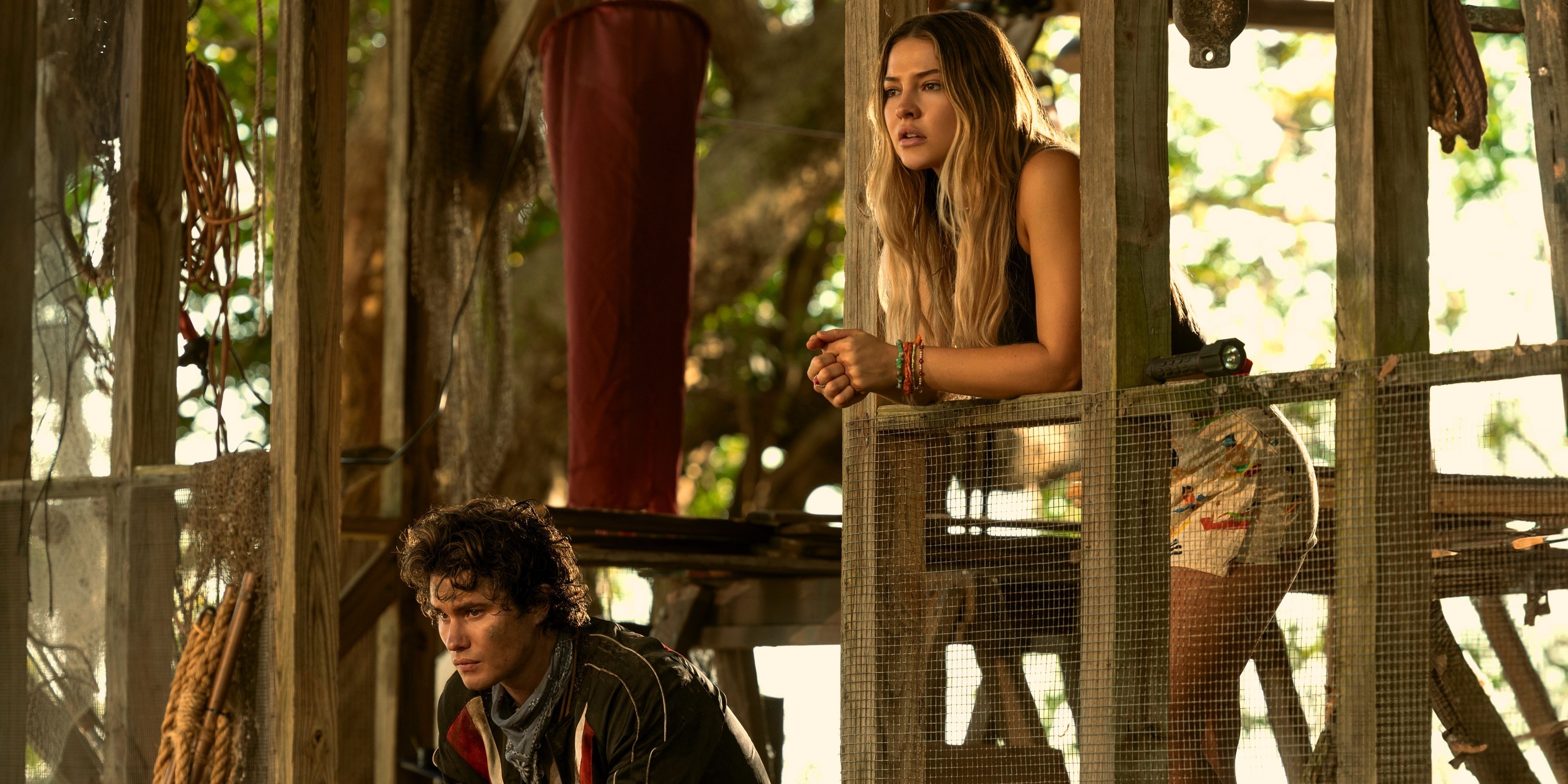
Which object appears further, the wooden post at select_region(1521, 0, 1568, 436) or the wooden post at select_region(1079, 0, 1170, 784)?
the wooden post at select_region(1079, 0, 1170, 784)

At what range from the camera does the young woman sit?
2305 mm

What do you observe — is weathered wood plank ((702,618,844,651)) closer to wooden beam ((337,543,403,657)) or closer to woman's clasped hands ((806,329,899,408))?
wooden beam ((337,543,403,657))

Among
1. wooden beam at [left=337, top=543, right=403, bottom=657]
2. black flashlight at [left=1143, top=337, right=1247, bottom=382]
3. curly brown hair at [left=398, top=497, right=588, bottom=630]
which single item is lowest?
wooden beam at [left=337, top=543, right=403, bottom=657]

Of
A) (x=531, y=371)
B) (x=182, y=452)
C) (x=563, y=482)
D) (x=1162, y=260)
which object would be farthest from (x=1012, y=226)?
(x=563, y=482)

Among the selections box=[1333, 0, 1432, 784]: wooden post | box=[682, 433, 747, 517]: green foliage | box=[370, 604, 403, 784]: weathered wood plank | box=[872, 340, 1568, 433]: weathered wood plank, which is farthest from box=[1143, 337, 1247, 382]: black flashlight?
box=[682, 433, 747, 517]: green foliage

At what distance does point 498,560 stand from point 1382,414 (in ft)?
5.58

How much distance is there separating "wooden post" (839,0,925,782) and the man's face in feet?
2.35

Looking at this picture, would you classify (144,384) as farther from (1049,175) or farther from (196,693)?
(1049,175)

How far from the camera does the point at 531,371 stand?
8648mm

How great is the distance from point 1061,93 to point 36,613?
33.5 feet

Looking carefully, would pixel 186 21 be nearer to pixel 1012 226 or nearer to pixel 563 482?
pixel 1012 226

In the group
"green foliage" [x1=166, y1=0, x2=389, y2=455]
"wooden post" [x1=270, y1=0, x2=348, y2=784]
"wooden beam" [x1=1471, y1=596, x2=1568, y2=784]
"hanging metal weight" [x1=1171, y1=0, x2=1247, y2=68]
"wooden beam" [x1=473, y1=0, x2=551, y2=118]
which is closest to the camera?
"wooden beam" [x1=1471, y1=596, x2=1568, y2=784]

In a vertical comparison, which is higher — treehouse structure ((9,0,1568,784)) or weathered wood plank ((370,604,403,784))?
treehouse structure ((9,0,1568,784))

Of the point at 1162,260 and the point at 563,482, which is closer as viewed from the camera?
the point at 1162,260
